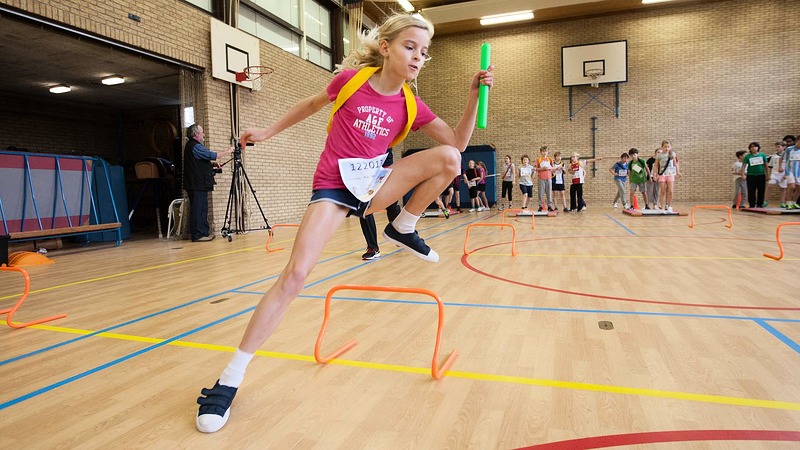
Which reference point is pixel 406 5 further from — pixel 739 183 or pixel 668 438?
pixel 668 438

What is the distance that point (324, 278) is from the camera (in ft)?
14.9

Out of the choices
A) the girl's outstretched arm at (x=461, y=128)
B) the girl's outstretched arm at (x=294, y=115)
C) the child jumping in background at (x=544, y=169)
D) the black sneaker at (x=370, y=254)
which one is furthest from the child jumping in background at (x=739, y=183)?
the girl's outstretched arm at (x=294, y=115)

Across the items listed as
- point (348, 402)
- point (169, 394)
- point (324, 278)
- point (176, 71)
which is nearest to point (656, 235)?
point (324, 278)

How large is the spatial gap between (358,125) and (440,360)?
4.08 feet

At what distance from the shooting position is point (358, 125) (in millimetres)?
1949

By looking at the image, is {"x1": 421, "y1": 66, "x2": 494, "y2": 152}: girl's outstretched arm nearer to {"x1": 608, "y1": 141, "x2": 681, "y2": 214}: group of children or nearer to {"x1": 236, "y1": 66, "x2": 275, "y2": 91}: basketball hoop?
{"x1": 236, "y1": 66, "x2": 275, "y2": 91}: basketball hoop

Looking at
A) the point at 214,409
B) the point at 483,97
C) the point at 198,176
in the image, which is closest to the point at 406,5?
the point at 198,176

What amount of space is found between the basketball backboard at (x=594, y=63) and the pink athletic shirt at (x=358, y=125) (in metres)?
15.0

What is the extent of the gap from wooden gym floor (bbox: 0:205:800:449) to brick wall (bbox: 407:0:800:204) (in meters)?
11.3

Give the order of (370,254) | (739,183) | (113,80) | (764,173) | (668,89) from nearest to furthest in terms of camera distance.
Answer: (370,254) → (113,80) → (764,173) → (739,183) → (668,89)

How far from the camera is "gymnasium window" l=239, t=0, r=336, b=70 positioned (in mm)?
9859

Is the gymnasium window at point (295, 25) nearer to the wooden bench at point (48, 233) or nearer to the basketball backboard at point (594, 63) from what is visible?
the wooden bench at point (48, 233)

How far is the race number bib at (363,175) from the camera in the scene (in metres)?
1.88

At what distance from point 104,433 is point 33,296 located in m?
3.25
